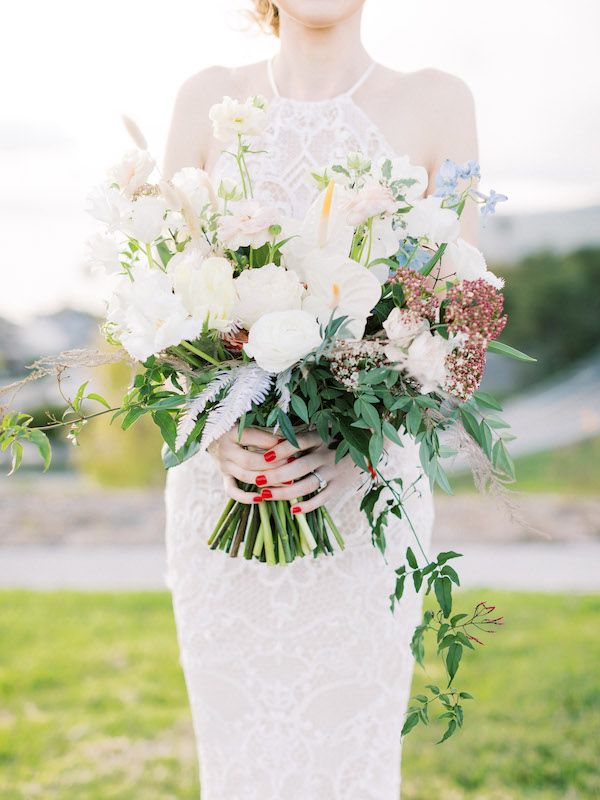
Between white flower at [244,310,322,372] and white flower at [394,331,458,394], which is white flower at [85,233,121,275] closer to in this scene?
white flower at [244,310,322,372]

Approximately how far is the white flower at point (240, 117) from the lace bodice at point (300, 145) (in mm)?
490

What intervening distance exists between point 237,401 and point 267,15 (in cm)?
145

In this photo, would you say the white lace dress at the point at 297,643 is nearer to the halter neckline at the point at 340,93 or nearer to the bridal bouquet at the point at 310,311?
the halter neckline at the point at 340,93

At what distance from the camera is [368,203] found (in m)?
1.50

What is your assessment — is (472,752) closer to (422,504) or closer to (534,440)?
(422,504)

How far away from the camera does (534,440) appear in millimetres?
8906

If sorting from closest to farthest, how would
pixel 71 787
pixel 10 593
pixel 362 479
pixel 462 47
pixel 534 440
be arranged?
pixel 362 479
pixel 71 787
pixel 10 593
pixel 462 47
pixel 534 440

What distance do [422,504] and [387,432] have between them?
66 centimetres

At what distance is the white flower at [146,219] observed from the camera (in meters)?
1.58

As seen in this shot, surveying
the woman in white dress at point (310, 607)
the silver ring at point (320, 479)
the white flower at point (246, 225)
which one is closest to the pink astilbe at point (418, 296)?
the white flower at point (246, 225)

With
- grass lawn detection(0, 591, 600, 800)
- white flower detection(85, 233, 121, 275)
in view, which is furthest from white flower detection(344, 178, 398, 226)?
grass lawn detection(0, 591, 600, 800)

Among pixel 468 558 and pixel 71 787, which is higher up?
pixel 71 787

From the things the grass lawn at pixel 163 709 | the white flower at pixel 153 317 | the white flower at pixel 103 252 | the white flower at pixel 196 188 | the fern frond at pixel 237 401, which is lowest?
the grass lawn at pixel 163 709

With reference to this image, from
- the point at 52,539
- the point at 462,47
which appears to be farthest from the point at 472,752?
the point at 462,47
